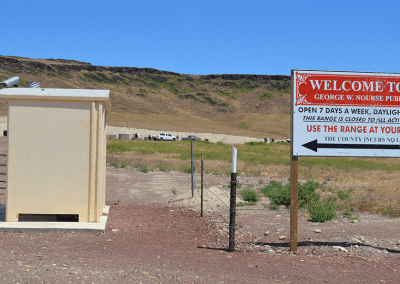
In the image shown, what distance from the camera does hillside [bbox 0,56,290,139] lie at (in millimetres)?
91812

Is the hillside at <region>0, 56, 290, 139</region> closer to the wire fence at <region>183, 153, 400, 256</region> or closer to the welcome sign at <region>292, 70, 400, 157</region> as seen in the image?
the wire fence at <region>183, 153, 400, 256</region>

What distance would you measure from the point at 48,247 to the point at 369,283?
4.50 m

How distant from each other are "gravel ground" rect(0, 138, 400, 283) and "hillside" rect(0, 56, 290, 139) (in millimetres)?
67023

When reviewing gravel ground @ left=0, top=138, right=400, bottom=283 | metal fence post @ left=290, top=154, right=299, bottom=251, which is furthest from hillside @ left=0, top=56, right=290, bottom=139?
metal fence post @ left=290, top=154, right=299, bottom=251

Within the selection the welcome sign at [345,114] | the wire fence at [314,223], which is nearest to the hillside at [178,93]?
the wire fence at [314,223]

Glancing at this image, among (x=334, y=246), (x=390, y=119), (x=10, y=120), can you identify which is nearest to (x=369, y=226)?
(x=334, y=246)

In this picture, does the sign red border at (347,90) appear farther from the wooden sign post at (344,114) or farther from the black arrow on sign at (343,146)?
the black arrow on sign at (343,146)

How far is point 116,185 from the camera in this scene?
13.8m

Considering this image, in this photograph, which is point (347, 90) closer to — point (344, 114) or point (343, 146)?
point (344, 114)

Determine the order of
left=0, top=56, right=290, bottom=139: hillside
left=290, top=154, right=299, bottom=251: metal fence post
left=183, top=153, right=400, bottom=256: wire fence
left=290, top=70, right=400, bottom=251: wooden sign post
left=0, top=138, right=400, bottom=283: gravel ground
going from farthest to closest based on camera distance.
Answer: left=0, top=56, right=290, bottom=139: hillside → left=183, top=153, right=400, bottom=256: wire fence → left=290, top=70, right=400, bottom=251: wooden sign post → left=290, top=154, right=299, bottom=251: metal fence post → left=0, top=138, right=400, bottom=283: gravel ground

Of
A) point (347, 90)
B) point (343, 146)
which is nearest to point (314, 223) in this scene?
point (343, 146)

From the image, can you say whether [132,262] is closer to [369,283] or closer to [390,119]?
[369,283]

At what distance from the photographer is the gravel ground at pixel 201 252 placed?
4625 millimetres

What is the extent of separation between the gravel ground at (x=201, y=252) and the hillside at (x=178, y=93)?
220 feet
